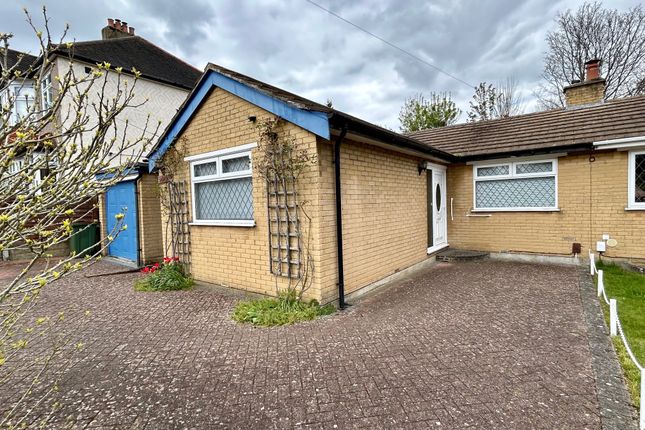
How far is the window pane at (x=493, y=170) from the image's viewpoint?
945 cm

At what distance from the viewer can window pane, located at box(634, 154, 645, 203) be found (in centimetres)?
773

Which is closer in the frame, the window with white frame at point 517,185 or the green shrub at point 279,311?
the green shrub at point 279,311

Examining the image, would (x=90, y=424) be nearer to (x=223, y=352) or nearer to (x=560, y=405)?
(x=223, y=352)

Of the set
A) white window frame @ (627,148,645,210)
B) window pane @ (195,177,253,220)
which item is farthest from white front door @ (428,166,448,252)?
window pane @ (195,177,253,220)

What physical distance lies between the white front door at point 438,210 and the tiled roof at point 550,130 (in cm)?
89

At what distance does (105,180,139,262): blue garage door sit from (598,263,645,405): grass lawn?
10.3 metres

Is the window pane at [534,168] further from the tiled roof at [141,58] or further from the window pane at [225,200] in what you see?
the tiled roof at [141,58]

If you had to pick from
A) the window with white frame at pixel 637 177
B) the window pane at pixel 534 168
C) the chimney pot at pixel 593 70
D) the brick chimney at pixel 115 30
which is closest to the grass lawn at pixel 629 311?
the window with white frame at pixel 637 177

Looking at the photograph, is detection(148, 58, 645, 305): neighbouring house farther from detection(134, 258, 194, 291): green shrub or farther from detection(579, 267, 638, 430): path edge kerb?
detection(579, 267, 638, 430): path edge kerb

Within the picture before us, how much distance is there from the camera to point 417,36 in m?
11.9

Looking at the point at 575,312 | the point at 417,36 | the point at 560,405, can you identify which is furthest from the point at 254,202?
the point at 417,36

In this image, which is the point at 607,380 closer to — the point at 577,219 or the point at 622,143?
the point at 577,219

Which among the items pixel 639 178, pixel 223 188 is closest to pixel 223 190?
pixel 223 188

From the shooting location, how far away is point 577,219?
8.49 meters
